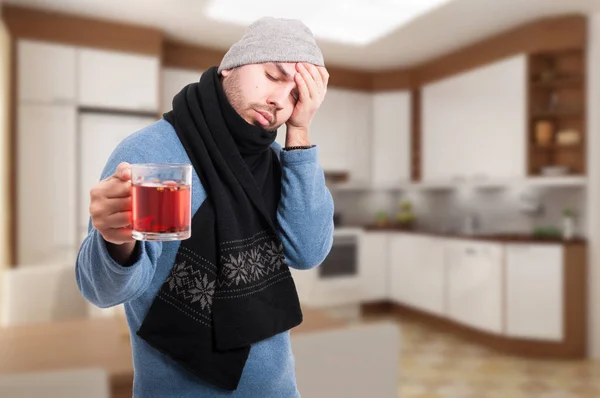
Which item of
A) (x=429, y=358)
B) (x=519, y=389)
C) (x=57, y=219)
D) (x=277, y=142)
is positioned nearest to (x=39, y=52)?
(x=57, y=219)

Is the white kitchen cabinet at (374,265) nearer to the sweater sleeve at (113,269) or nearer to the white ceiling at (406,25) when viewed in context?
the white ceiling at (406,25)

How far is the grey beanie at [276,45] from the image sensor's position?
493 millimetres

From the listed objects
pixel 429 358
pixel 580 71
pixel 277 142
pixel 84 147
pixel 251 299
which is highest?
pixel 580 71

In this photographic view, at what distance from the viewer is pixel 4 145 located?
255 cm

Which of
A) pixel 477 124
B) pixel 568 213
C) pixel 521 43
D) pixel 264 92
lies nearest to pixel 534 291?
pixel 568 213

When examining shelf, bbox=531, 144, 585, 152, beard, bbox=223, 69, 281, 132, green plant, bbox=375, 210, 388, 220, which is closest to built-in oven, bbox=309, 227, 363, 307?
green plant, bbox=375, 210, 388, 220

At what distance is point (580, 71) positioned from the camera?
296 cm

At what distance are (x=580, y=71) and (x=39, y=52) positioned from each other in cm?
323

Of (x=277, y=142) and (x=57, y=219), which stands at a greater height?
(x=277, y=142)

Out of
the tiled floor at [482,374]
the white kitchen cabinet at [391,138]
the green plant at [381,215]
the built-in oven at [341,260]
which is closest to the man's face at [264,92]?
the tiled floor at [482,374]

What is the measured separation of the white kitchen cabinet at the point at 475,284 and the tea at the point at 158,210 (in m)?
2.88

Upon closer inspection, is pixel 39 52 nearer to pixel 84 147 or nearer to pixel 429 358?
pixel 84 147

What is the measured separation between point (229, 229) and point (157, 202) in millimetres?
140

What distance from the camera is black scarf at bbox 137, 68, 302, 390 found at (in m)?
0.51
